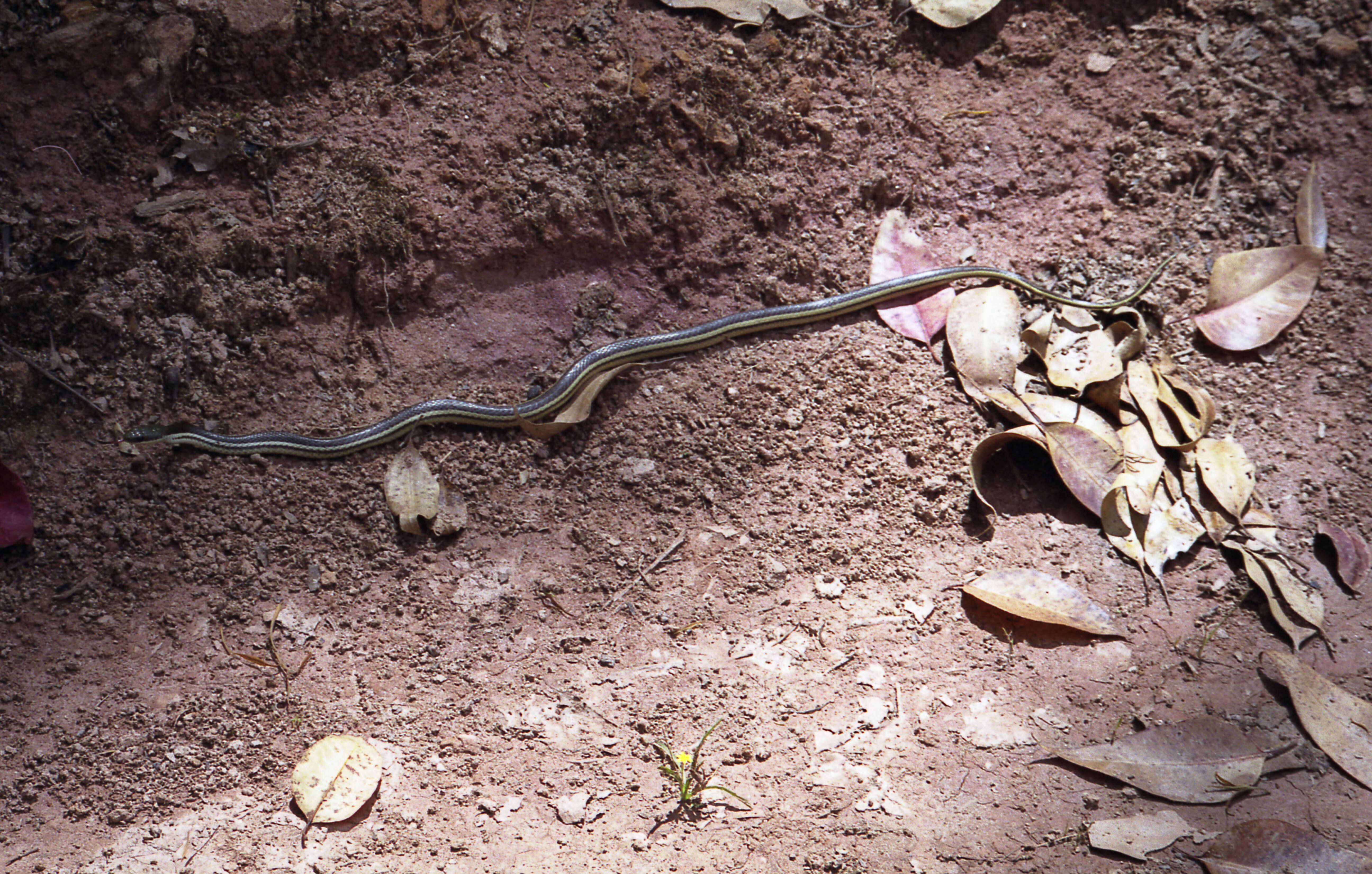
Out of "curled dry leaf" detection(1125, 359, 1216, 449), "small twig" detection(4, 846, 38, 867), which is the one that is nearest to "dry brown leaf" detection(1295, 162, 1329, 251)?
"curled dry leaf" detection(1125, 359, 1216, 449)

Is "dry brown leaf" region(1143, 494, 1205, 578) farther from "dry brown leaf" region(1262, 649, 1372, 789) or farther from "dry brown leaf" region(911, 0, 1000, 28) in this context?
"dry brown leaf" region(911, 0, 1000, 28)

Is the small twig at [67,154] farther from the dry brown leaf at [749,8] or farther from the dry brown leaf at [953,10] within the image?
the dry brown leaf at [953,10]

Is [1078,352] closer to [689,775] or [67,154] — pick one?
[689,775]

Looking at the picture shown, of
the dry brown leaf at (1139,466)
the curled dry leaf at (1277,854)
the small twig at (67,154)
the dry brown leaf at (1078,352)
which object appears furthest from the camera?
the dry brown leaf at (1078,352)

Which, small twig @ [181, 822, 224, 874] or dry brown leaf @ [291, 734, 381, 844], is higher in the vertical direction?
dry brown leaf @ [291, 734, 381, 844]

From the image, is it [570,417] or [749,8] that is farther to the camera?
[749,8]

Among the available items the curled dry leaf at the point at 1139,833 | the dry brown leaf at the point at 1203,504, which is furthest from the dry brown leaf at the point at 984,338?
the curled dry leaf at the point at 1139,833

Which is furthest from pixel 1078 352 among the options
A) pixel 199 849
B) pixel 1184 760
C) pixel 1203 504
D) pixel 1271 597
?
pixel 199 849
